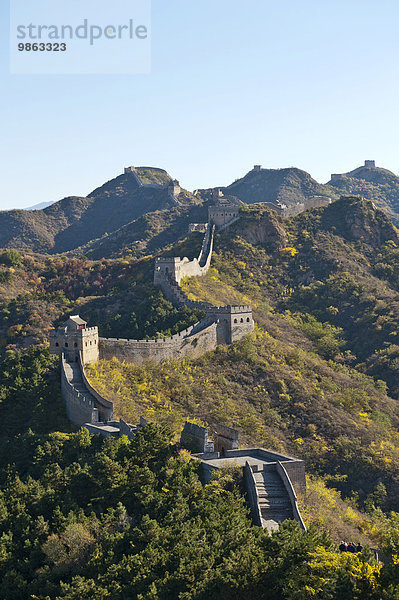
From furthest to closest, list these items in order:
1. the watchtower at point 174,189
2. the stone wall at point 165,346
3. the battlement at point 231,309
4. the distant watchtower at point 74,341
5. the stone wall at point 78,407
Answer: the watchtower at point 174,189 → the battlement at point 231,309 → the stone wall at point 165,346 → the distant watchtower at point 74,341 → the stone wall at point 78,407

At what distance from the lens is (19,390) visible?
145ft

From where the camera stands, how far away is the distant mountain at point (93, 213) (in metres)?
141

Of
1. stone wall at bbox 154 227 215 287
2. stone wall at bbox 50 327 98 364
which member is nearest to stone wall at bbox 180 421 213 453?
stone wall at bbox 50 327 98 364

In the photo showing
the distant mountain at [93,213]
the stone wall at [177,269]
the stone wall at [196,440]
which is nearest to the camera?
the stone wall at [196,440]

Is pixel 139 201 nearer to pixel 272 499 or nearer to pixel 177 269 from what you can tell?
pixel 177 269

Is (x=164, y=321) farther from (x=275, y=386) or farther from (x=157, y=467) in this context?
(x=157, y=467)

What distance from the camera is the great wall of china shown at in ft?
103

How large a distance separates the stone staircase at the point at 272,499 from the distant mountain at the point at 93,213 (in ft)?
333

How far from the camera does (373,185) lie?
17212 cm

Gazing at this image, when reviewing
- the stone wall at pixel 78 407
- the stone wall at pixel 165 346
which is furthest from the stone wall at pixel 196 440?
the stone wall at pixel 165 346

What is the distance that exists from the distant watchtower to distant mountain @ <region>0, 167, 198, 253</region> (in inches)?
3420

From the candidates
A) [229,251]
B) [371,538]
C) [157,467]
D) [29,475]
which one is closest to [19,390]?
[29,475]

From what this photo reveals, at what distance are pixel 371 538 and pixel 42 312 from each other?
49.2 m

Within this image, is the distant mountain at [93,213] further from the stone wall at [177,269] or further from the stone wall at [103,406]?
the stone wall at [103,406]
